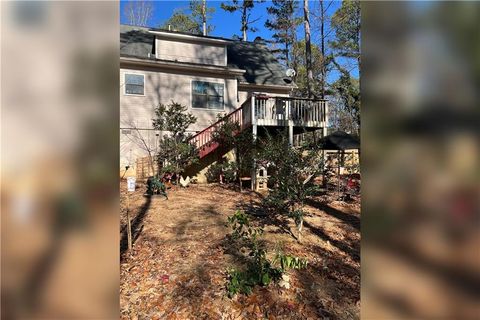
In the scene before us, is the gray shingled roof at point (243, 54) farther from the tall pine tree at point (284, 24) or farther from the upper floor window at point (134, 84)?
Result: the tall pine tree at point (284, 24)

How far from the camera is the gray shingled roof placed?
48.6ft

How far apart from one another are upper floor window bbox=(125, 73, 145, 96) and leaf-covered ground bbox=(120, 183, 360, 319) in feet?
21.9

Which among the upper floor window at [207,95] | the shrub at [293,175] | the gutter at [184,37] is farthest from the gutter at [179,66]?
the shrub at [293,175]

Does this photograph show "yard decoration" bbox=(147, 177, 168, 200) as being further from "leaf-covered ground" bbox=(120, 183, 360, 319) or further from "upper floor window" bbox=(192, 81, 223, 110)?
"upper floor window" bbox=(192, 81, 223, 110)

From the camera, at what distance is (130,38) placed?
15516 mm

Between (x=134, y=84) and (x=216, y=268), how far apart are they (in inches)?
435

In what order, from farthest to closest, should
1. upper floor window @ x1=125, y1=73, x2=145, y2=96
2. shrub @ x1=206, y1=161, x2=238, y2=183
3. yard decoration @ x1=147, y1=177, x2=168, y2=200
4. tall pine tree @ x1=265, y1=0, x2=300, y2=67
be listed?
tall pine tree @ x1=265, y1=0, x2=300, y2=67 → upper floor window @ x1=125, y1=73, x2=145, y2=96 → shrub @ x1=206, y1=161, x2=238, y2=183 → yard decoration @ x1=147, y1=177, x2=168, y2=200

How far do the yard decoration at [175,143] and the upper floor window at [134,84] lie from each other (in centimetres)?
155

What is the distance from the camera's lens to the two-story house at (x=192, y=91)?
12.4m

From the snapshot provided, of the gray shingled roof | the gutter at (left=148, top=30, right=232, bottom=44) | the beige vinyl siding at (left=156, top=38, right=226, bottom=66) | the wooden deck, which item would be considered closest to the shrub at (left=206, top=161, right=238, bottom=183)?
the wooden deck

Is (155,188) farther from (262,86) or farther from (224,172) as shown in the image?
(262,86)
